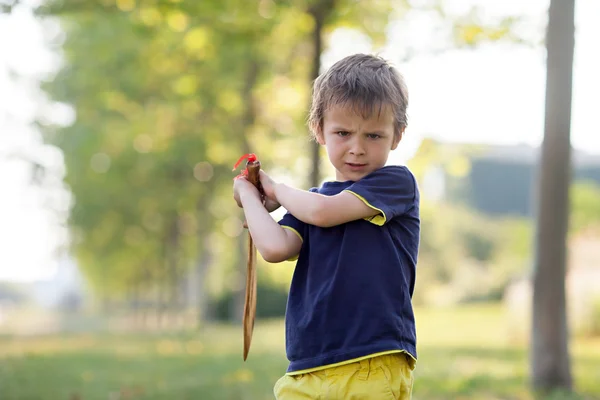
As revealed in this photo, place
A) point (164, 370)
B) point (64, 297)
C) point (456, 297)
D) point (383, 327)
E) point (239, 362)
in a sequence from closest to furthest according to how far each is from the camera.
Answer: point (383, 327)
point (164, 370)
point (239, 362)
point (456, 297)
point (64, 297)

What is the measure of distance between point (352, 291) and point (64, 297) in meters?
73.5

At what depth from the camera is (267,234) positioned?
8.66 ft

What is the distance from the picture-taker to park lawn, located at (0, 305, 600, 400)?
23.7 feet

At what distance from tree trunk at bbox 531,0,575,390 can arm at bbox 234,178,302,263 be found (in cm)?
496

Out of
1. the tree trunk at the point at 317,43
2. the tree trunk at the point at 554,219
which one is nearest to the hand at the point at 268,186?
the tree trunk at the point at 554,219

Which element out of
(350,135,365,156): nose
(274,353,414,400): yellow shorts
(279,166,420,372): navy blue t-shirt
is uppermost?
(350,135,365,156): nose

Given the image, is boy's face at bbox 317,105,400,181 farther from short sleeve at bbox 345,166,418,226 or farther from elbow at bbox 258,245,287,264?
elbow at bbox 258,245,287,264

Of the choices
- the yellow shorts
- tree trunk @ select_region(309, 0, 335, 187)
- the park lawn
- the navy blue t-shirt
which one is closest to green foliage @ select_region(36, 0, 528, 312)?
tree trunk @ select_region(309, 0, 335, 187)

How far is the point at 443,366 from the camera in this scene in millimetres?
9336

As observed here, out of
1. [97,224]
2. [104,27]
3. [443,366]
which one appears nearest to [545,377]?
[443,366]

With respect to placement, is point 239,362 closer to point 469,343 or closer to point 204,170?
point 469,343

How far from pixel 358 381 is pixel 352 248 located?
1.32ft

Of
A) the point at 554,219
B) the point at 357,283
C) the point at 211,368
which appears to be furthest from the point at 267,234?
the point at 211,368

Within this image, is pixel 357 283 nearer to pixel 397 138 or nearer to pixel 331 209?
pixel 331 209
